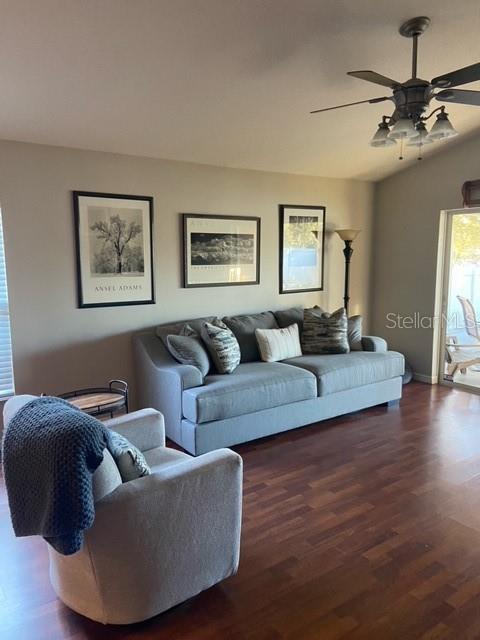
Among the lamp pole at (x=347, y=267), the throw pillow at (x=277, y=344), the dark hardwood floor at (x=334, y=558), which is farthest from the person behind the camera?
the lamp pole at (x=347, y=267)

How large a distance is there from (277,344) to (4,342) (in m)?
2.23

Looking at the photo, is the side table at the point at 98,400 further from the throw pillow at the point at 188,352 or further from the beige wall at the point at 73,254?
the throw pillow at the point at 188,352

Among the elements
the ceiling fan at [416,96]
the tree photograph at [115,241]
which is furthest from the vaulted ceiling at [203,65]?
the tree photograph at [115,241]

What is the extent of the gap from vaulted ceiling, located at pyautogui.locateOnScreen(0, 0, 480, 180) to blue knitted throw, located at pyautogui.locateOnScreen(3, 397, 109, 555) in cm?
182

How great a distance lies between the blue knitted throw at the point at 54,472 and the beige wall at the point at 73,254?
2084mm

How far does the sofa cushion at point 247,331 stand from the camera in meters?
4.21

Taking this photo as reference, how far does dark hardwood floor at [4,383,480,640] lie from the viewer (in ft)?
6.09

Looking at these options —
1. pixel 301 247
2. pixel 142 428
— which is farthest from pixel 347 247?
pixel 142 428

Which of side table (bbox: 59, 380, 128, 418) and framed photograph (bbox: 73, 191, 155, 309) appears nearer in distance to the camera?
side table (bbox: 59, 380, 128, 418)

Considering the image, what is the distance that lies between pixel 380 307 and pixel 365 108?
2.74m

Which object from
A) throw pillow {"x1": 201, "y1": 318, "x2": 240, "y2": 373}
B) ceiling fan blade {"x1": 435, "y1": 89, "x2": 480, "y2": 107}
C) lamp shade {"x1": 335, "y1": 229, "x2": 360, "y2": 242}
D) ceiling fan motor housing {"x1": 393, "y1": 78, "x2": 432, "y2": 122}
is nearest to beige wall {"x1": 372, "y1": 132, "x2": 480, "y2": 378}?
lamp shade {"x1": 335, "y1": 229, "x2": 360, "y2": 242}

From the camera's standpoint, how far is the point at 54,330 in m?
3.62

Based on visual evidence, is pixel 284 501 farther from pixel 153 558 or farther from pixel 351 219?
pixel 351 219

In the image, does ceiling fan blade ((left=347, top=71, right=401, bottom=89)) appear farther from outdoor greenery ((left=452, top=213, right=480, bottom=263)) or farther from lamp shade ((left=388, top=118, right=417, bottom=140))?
outdoor greenery ((left=452, top=213, right=480, bottom=263))
